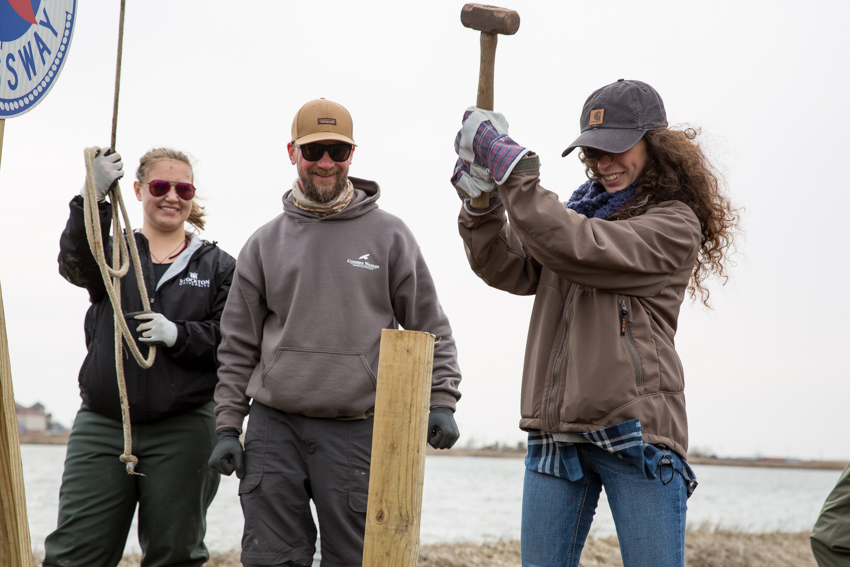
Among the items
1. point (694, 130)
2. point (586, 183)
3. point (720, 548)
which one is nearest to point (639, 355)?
point (586, 183)

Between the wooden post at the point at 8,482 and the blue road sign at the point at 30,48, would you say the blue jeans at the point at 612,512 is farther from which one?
the blue road sign at the point at 30,48

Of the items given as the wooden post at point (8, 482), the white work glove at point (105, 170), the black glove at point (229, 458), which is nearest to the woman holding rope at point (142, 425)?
the white work glove at point (105, 170)

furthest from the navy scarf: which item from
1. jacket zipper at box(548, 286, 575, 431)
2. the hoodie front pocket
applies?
the hoodie front pocket

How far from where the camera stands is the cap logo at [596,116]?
2.31 m

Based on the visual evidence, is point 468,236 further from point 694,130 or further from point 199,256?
point 199,256

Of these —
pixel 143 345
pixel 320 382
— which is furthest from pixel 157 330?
pixel 320 382

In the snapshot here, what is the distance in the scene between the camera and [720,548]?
4.93 m

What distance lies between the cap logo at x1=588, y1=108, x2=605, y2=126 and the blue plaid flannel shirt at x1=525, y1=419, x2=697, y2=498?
0.85 m

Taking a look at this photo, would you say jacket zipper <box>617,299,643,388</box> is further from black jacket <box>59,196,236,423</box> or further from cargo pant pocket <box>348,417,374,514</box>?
black jacket <box>59,196,236,423</box>

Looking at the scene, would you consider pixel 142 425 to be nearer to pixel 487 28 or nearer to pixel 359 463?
pixel 359 463

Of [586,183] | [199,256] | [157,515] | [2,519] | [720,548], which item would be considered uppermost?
[586,183]

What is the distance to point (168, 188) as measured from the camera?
345 centimetres

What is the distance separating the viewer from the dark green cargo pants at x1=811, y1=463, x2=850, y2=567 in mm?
2646

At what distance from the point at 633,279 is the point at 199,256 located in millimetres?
2045
